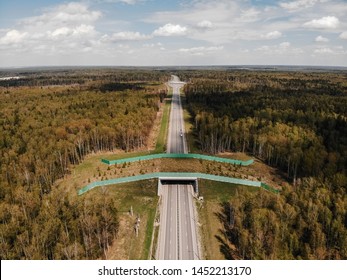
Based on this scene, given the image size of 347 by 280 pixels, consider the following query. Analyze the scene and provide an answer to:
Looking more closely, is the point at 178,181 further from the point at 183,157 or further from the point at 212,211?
the point at 212,211

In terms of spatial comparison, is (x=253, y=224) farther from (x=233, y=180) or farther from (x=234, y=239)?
(x=233, y=180)

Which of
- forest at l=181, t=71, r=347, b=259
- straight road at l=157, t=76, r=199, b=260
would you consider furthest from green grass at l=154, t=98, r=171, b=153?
straight road at l=157, t=76, r=199, b=260

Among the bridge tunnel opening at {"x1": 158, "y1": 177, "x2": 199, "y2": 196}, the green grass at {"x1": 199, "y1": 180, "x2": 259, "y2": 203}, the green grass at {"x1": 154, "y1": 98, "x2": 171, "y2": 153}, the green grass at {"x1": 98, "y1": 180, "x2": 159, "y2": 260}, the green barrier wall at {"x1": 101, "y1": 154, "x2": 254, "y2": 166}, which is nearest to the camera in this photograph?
the green grass at {"x1": 98, "y1": 180, "x2": 159, "y2": 260}

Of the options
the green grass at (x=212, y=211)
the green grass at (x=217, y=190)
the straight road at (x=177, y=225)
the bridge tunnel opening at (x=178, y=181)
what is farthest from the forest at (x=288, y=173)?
the bridge tunnel opening at (x=178, y=181)

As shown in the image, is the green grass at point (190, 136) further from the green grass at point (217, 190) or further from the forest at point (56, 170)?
the green grass at point (217, 190)

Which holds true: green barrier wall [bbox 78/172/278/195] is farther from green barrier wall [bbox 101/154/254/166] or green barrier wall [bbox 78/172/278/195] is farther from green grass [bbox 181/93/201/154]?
green grass [bbox 181/93/201/154]

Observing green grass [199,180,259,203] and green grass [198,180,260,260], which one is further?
green grass [199,180,259,203]

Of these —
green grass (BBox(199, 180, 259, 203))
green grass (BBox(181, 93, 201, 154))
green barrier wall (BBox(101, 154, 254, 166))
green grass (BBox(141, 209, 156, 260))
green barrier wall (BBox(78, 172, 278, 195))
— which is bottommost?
green grass (BBox(141, 209, 156, 260))
